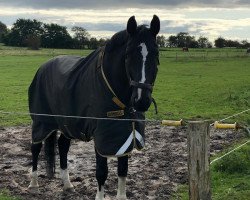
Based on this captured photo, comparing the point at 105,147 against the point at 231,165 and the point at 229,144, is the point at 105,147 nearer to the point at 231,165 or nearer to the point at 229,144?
the point at 231,165

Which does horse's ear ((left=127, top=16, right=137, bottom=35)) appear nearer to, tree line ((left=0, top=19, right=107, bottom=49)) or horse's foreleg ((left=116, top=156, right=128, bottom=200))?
horse's foreleg ((left=116, top=156, right=128, bottom=200))

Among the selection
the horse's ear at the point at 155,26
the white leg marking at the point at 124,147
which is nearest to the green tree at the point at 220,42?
the white leg marking at the point at 124,147

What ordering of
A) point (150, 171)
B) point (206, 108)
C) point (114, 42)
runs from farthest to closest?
point (206, 108), point (150, 171), point (114, 42)

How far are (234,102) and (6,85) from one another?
43.8ft

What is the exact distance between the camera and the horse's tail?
7092 millimetres

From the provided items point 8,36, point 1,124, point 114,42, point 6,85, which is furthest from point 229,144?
point 8,36

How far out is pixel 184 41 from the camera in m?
Answer: 98.6

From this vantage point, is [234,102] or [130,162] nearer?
[130,162]

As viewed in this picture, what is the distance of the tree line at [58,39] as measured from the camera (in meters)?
91.1

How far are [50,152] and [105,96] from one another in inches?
89.4

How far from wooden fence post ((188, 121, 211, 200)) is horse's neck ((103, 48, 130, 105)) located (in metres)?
1.48

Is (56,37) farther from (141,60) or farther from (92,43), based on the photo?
(141,60)

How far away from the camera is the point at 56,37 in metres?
94.2

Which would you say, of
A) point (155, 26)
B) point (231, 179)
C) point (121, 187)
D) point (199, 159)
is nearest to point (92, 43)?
point (231, 179)
